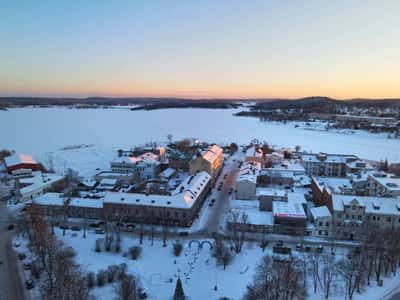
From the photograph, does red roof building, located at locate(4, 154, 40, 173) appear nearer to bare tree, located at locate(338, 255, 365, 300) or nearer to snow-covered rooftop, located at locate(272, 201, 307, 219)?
snow-covered rooftop, located at locate(272, 201, 307, 219)

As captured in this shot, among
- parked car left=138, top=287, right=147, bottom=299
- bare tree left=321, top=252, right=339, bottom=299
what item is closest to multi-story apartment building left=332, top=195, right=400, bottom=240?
bare tree left=321, top=252, right=339, bottom=299

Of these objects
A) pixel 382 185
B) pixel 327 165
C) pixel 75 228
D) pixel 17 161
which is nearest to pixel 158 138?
pixel 17 161

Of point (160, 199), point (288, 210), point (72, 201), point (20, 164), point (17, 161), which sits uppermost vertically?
point (17, 161)

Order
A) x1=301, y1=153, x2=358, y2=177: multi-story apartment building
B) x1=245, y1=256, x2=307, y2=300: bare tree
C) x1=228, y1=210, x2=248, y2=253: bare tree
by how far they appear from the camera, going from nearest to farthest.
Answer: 1. x1=245, y1=256, x2=307, y2=300: bare tree
2. x1=228, y1=210, x2=248, y2=253: bare tree
3. x1=301, y1=153, x2=358, y2=177: multi-story apartment building

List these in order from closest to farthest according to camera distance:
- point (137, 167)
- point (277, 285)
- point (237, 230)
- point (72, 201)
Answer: point (277, 285) → point (237, 230) → point (72, 201) → point (137, 167)

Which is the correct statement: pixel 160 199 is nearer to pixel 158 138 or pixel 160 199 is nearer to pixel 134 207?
pixel 134 207

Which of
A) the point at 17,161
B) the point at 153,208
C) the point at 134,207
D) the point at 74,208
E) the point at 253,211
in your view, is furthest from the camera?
the point at 17,161

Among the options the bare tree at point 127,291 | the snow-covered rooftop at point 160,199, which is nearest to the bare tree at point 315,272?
Result: the bare tree at point 127,291

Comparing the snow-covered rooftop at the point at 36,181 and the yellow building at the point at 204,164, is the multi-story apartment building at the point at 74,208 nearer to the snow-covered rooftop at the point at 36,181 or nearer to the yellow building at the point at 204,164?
the snow-covered rooftop at the point at 36,181

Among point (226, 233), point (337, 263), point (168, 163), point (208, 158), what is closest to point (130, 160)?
point (168, 163)

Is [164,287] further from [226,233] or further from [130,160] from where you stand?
[130,160]

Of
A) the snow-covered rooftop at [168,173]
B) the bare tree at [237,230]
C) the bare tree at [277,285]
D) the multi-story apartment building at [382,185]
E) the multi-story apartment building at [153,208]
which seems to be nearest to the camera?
the bare tree at [277,285]
